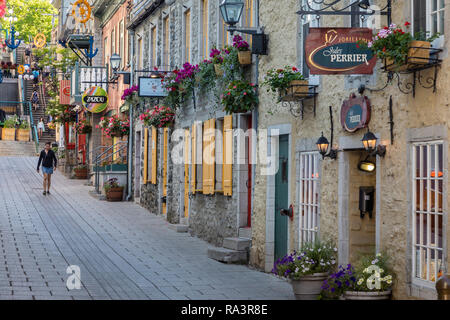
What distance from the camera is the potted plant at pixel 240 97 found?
13.1 m

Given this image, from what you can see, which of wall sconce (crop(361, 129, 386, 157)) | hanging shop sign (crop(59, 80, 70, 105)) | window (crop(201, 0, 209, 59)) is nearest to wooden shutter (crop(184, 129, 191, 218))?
window (crop(201, 0, 209, 59))

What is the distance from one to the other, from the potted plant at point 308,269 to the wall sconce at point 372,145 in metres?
1.60

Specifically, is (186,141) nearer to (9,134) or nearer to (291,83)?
(291,83)

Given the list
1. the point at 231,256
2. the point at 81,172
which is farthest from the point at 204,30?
the point at 81,172

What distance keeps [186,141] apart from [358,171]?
8.60 metres

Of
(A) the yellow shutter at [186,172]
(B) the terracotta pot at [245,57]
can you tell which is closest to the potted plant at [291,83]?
(B) the terracotta pot at [245,57]

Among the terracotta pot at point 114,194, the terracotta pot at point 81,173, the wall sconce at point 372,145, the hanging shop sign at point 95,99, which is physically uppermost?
the hanging shop sign at point 95,99

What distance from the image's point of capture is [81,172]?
30609 mm

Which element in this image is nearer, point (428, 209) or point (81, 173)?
point (428, 209)

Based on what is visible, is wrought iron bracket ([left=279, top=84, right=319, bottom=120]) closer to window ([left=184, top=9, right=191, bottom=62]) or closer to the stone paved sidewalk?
the stone paved sidewalk

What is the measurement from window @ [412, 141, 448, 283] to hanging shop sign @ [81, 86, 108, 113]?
67.6 ft

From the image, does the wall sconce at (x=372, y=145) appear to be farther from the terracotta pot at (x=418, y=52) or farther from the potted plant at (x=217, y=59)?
the potted plant at (x=217, y=59)

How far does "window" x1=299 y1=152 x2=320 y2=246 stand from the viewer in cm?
1105
